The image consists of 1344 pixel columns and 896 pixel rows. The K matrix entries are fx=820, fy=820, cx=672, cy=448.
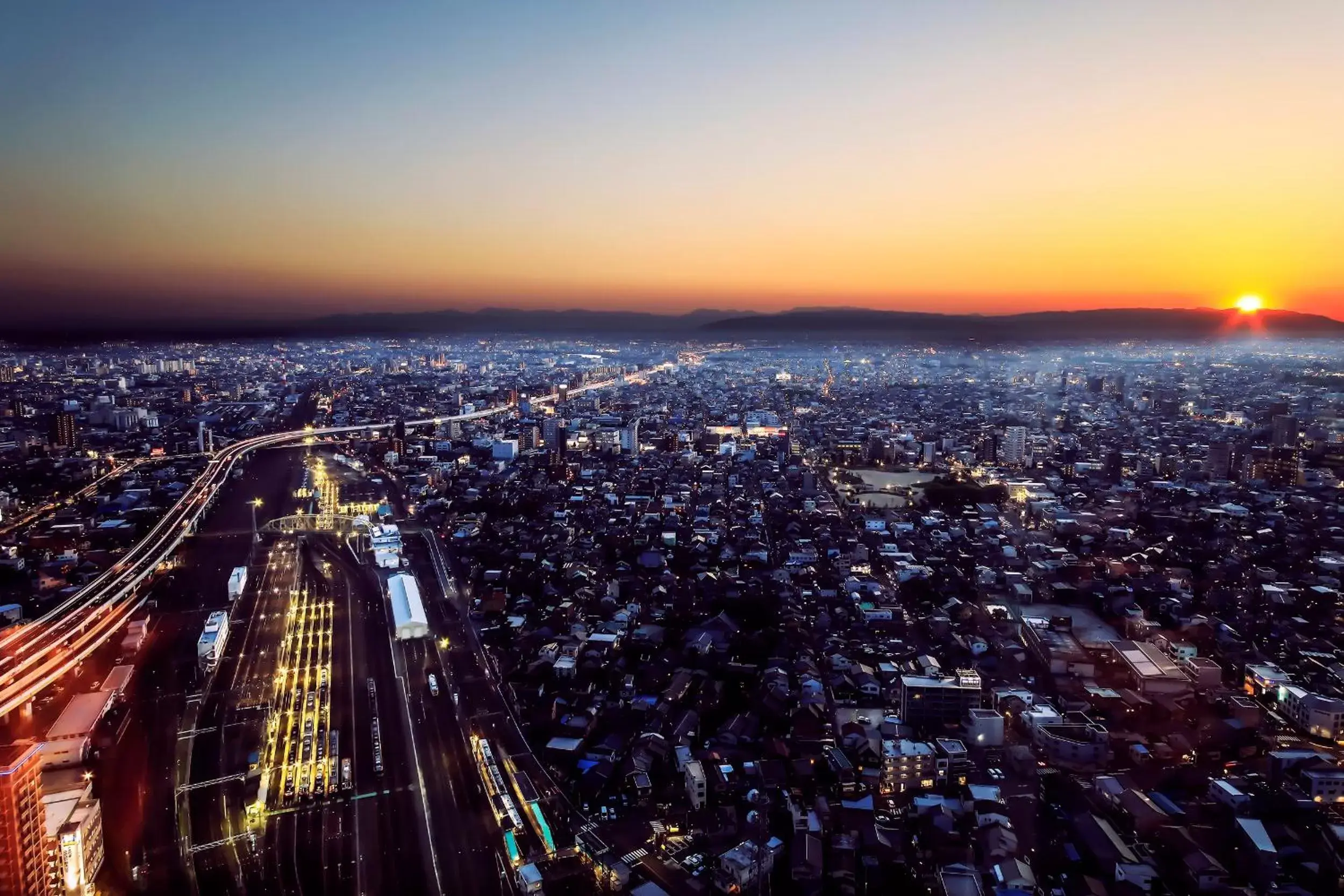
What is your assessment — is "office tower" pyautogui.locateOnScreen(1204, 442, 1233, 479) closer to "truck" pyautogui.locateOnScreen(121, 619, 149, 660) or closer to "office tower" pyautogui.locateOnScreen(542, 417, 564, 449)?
"office tower" pyautogui.locateOnScreen(542, 417, 564, 449)

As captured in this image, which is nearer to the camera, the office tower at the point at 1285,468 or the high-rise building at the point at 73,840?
the high-rise building at the point at 73,840

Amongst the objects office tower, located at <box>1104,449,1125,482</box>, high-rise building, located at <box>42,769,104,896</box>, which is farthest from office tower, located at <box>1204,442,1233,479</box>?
high-rise building, located at <box>42,769,104,896</box>

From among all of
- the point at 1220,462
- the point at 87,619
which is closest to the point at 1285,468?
the point at 1220,462

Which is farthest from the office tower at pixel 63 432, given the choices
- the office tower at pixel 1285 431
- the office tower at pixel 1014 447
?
the office tower at pixel 1285 431

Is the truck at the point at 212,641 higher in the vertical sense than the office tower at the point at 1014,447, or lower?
lower

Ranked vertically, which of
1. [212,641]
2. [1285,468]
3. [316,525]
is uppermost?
[1285,468]

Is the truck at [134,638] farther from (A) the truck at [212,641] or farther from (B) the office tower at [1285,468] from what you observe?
(B) the office tower at [1285,468]

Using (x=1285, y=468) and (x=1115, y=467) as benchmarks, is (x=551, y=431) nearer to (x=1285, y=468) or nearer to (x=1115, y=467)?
(x=1115, y=467)
